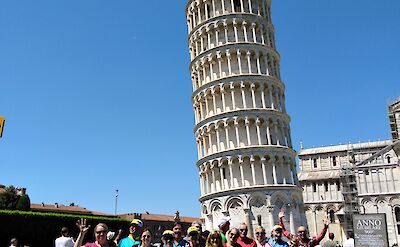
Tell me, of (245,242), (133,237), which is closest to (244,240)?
(245,242)

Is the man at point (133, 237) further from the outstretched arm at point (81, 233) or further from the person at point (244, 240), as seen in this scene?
the person at point (244, 240)

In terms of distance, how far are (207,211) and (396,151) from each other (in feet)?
109

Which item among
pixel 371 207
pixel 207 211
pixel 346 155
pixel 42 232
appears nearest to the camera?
pixel 42 232

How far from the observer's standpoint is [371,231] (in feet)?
52.9

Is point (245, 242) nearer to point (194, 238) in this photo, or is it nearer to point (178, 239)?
point (194, 238)

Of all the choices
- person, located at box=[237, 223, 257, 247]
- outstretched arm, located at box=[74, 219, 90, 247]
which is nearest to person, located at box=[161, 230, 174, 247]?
person, located at box=[237, 223, 257, 247]

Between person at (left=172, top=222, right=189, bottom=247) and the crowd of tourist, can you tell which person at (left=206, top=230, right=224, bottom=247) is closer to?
the crowd of tourist

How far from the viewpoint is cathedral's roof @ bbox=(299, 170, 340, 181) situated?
73.8 meters

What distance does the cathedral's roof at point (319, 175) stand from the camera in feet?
242

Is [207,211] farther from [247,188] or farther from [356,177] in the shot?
[356,177]

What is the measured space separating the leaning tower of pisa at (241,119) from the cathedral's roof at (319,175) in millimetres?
33391

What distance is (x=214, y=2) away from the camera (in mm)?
45906

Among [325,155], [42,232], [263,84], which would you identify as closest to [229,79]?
[263,84]

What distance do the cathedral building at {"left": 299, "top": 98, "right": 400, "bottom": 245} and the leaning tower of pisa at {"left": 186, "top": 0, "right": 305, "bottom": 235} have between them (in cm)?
2218
